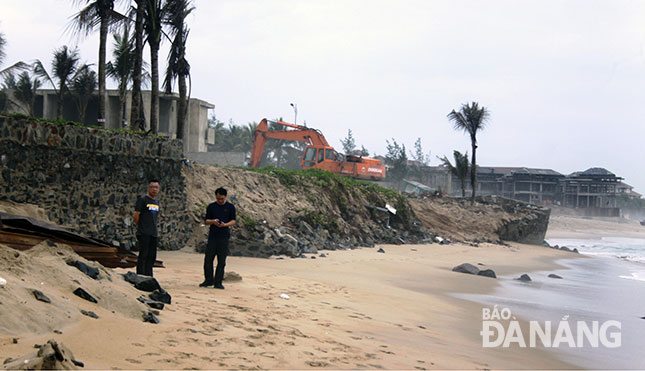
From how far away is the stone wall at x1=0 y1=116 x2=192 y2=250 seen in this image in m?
10.7

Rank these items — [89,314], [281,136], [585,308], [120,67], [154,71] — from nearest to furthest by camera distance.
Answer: [89,314] < [585,308] < [154,71] < [120,67] < [281,136]

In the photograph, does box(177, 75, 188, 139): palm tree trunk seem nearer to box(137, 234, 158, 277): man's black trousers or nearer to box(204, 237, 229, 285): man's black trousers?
box(204, 237, 229, 285): man's black trousers

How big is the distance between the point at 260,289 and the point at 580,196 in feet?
233

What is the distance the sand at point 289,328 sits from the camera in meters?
4.42

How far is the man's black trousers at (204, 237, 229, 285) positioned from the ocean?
4244 mm

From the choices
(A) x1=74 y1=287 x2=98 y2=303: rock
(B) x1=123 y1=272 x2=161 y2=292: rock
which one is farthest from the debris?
(B) x1=123 y1=272 x2=161 y2=292: rock

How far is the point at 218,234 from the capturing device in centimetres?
851

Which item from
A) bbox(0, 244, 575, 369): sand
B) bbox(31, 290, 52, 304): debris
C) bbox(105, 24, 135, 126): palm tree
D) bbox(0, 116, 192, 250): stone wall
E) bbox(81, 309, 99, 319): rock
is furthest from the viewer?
bbox(105, 24, 135, 126): palm tree

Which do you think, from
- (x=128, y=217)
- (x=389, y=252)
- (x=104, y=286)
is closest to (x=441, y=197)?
(x=389, y=252)

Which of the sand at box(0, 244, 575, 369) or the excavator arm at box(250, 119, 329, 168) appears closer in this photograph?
the sand at box(0, 244, 575, 369)

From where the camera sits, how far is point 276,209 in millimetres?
17547

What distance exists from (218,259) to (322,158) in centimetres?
2336

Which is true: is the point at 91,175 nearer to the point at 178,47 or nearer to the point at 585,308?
the point at 178,47

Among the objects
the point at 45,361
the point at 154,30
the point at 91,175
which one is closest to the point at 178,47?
the point at 154,30
